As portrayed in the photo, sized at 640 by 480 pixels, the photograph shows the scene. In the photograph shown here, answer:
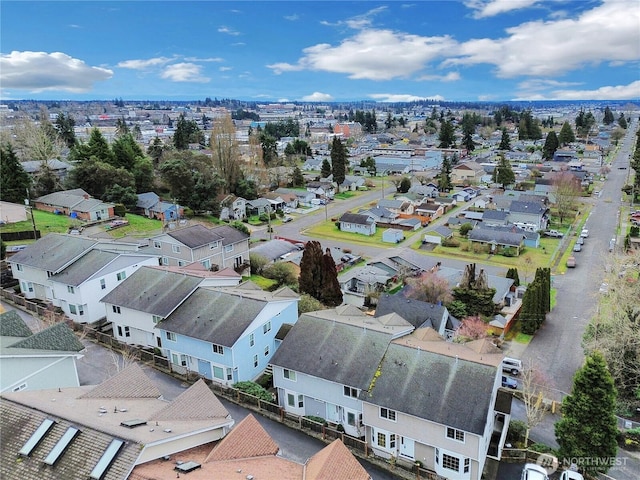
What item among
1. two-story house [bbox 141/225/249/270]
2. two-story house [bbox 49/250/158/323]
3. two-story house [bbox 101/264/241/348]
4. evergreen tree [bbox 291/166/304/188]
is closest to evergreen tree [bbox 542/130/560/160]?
evergreen tree [bbox 291/166/304/188]

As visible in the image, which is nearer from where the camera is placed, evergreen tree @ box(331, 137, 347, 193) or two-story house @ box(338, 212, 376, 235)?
two-story house @ box(338, 212, 376, 235)

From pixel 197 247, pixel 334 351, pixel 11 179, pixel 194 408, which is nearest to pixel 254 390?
pixel 334 351

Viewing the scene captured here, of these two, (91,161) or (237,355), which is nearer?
(237,355)

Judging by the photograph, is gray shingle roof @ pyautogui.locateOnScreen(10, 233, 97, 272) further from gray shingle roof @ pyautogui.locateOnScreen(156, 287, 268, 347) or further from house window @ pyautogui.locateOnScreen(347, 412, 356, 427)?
house window @ pyautogui.locateOnScreen(347, 412, 356, 427)

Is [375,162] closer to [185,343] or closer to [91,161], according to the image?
[91,161]

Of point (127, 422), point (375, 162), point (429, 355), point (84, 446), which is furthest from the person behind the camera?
point (375, 162)

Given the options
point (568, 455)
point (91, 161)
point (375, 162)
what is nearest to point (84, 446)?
point (568, 455)
